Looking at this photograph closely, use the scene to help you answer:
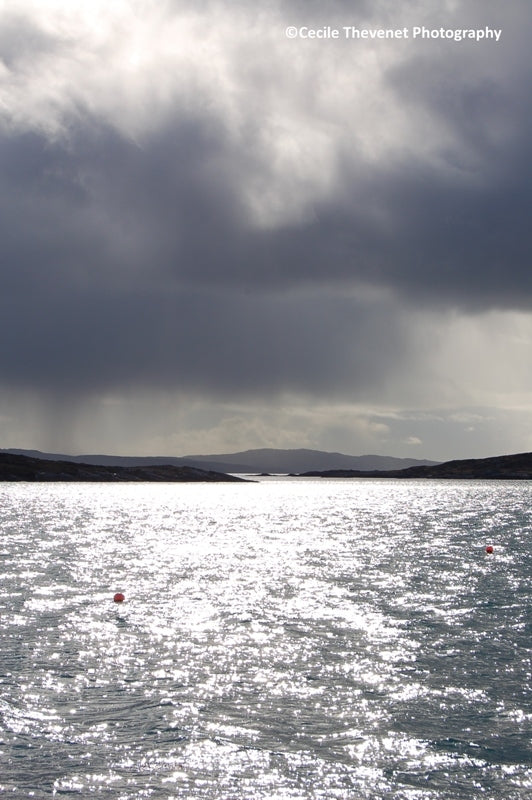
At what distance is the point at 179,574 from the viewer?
64.5 metres

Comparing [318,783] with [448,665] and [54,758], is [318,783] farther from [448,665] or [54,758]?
[448,665]

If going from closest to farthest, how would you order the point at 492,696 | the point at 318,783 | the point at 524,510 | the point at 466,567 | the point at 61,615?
1. the point at 318,783
2. the point at 492,696
3. the point at 61,615
4. the point at 466,567
5. the point at 524,510

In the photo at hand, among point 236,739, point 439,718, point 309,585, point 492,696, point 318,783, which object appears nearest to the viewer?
point 318,783

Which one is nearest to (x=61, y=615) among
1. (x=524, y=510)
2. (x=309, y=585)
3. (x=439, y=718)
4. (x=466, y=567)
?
(x=309, y=585)

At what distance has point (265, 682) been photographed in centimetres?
2962

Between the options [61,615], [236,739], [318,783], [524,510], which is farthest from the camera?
[524,510]

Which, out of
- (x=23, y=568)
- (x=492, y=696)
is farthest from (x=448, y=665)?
(x=23, y=568)

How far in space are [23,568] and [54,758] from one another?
47303 millimetres

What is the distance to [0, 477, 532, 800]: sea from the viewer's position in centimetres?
2052

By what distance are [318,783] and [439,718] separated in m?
7.59

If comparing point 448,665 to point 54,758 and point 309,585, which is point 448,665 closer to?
point 54,758

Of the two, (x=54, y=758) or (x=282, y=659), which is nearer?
(x=54, y=758)

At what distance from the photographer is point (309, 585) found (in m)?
56.8

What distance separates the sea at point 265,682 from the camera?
20516mm
